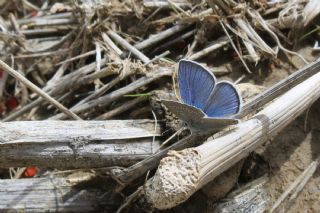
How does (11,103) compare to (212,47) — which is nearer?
(212,47)

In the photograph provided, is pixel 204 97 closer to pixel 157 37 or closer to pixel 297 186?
pixel 297 186

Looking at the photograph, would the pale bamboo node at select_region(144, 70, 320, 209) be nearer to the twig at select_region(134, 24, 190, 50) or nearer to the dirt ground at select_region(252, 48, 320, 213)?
the dirt ground at select_region(252, 48, 320, 213)

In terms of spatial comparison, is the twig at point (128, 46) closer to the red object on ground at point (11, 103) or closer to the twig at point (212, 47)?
the twig at point (212, 47)

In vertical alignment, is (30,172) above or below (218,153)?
below

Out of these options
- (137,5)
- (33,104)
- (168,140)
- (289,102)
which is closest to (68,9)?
(137,5)

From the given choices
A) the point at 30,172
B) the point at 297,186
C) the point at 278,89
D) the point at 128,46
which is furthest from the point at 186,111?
the point at 30,172

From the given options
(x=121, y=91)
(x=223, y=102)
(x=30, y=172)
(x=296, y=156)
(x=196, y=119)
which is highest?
(x=223, y=102)
